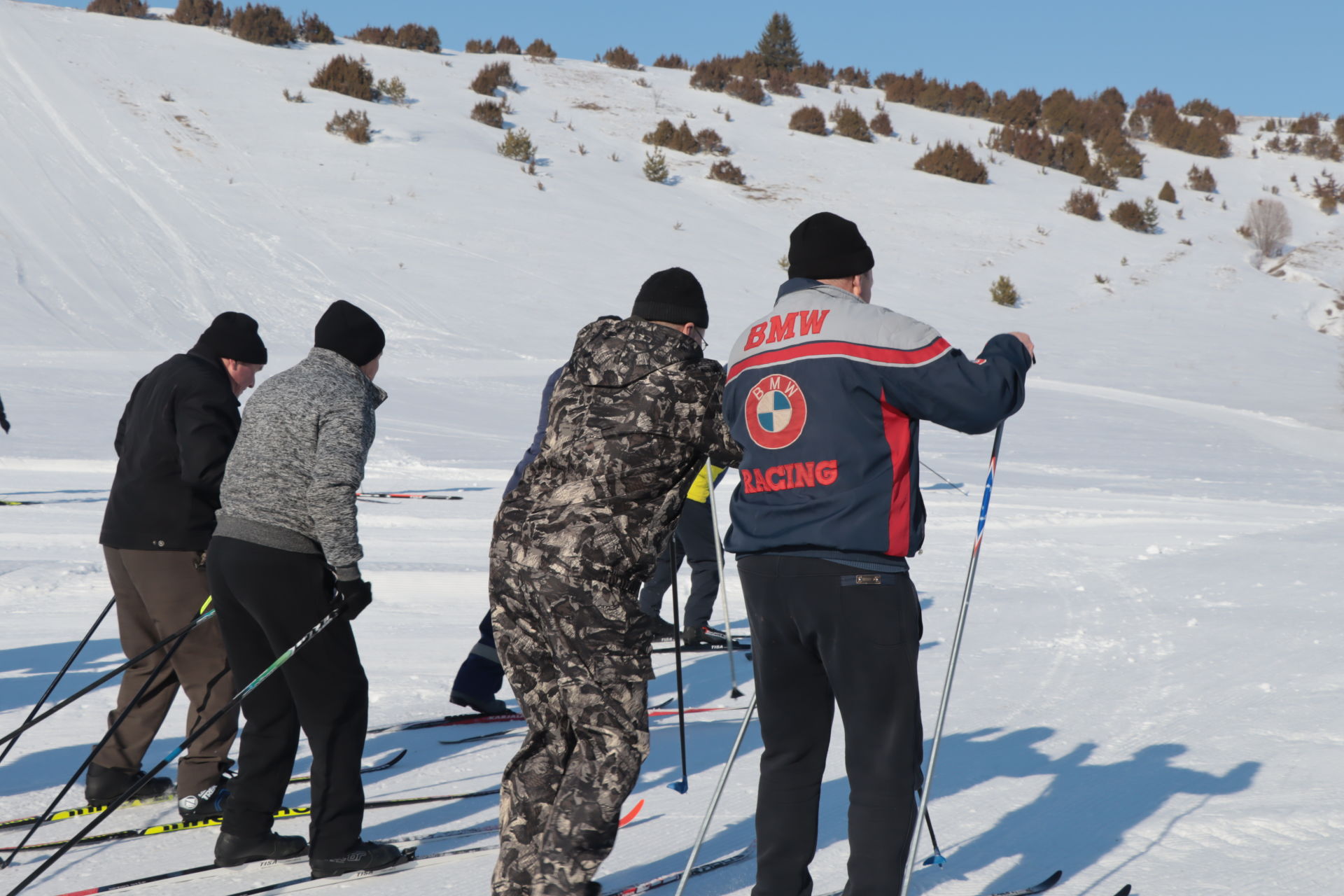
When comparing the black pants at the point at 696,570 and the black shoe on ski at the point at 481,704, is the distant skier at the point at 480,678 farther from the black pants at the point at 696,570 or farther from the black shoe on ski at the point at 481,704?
the black pants at the point at 696,570

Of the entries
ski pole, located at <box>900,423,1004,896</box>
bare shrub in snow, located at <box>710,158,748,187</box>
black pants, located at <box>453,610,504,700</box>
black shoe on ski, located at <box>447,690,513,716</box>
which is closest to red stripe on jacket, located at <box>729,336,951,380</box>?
ski pole, located at <box>900,423,1004,896</box>

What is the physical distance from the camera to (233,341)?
394 cm

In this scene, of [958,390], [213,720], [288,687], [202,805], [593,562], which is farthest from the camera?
[202,805]

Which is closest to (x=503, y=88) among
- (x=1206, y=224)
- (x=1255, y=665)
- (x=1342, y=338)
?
(x=1206, y=224)

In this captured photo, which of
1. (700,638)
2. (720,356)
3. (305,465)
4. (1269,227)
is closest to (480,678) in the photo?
(700,638)

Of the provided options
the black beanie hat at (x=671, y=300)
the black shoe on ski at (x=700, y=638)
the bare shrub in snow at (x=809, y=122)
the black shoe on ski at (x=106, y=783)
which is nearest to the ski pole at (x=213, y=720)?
the black shoe on ski at (x=106, y=783)

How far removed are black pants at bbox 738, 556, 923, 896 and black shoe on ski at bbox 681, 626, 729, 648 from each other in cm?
378

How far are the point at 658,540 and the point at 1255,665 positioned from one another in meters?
4.35

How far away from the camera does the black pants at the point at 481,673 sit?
16.8ft

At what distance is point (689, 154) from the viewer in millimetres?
29500

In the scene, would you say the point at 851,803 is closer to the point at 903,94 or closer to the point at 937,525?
the point at 937,525

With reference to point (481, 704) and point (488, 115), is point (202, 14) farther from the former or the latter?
point (481, 704)

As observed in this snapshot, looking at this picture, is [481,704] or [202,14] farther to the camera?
[202,14]

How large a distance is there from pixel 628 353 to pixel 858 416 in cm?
58
